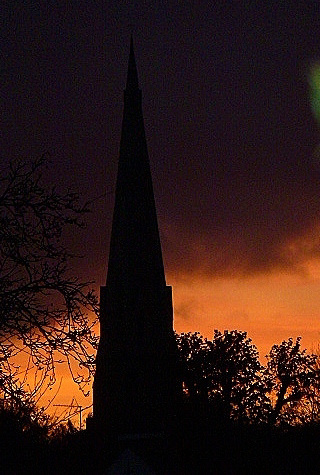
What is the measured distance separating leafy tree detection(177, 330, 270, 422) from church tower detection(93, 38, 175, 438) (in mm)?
30500

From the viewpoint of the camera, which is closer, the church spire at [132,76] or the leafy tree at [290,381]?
the leafy tree at [290,381]

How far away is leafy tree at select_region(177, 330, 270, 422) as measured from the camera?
42.6m

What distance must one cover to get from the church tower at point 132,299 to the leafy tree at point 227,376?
30.5 meters

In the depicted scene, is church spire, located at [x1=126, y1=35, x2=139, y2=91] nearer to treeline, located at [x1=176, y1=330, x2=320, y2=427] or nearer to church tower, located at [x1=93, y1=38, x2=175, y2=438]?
church tower, located at [x1=93, y1=38, x2=175, y2=438]

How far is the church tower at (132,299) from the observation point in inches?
3039

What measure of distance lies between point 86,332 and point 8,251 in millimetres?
1342

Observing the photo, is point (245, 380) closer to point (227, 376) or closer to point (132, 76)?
point (227, 376)

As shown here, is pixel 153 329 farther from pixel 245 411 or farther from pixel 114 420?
pixel 245 411

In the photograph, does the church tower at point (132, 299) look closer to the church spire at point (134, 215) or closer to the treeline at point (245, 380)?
the church spire at point (134, 215)

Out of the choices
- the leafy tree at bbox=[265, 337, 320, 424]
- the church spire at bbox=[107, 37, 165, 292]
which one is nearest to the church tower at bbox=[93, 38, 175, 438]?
the church spire at bbox=[107, 37, 165, 292]

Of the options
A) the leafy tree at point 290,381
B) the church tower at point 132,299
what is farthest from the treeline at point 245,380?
the church tower at point 132,299

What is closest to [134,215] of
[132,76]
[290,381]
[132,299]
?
[132,299]

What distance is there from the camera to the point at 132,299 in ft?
258

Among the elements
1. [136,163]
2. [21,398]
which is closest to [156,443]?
[136,163]
